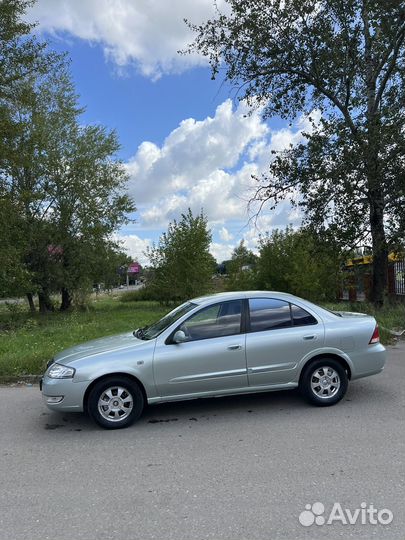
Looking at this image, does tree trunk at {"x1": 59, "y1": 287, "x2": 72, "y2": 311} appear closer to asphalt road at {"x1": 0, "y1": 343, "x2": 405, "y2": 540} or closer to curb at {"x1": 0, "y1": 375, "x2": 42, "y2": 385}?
curb at {"x1": 0, "y1": 375, "x2": 42, "y2": 385}

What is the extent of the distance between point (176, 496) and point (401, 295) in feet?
71.0

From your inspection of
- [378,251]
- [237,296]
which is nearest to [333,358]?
[237,296]

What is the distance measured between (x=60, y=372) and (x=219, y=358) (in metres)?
1.88

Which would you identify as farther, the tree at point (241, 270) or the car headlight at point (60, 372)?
the tree at point (241, 270)

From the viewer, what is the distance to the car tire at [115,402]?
5.53 metres

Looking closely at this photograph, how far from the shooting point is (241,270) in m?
30.6

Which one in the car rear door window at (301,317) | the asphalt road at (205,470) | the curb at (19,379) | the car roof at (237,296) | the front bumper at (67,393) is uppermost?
the car roof at (237,296)

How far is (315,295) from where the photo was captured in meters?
27.3

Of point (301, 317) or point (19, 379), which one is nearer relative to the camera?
point (301, 317)

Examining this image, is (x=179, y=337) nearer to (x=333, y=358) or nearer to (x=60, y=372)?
(x=60, y=372)

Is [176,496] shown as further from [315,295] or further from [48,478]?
[315,295]

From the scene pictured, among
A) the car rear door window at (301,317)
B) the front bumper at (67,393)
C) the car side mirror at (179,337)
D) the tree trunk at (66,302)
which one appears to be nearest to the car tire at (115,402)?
the front bumper at (67,393)

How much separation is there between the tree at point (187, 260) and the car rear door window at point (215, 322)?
20.4 metres

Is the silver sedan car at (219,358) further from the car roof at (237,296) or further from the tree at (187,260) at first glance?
the tree at (187,260)
